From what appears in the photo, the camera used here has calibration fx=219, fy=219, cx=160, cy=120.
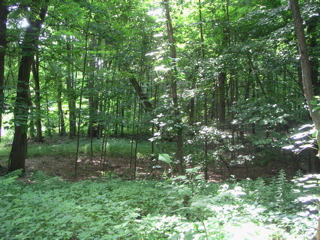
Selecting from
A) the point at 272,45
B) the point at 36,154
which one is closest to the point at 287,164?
the point at 272,45

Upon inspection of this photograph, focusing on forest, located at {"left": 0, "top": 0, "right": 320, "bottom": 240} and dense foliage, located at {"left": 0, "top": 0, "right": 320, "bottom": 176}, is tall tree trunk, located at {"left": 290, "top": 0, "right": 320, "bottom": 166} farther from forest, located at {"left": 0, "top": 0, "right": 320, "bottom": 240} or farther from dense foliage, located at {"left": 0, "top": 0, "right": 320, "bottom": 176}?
dense foliage, located at {"left": 0, "top": 0, "right": 320, "bottom": 176}

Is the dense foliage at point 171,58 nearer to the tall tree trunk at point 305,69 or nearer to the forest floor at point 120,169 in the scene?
the forest floor at point 120,169

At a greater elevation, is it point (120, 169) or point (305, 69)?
point (305, 69)

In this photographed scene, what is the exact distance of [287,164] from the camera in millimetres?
12695

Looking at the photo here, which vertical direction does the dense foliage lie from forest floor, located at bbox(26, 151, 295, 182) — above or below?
above

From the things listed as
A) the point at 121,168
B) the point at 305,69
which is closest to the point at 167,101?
the point at 305,69

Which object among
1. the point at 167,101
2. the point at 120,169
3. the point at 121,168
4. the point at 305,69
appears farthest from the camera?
the point at 121,168

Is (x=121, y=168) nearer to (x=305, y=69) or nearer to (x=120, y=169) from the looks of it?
(x=120, y=169)

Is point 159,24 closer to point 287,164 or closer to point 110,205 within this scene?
point 110,205

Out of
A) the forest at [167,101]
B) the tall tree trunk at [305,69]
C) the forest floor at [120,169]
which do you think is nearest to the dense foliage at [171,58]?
the forest at [167,101]

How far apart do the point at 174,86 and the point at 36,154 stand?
11040 millimetres

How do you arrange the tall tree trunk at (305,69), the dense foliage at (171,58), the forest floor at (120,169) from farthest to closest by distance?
the forest floor at (120,169) < the dense foliage at (171,58) < the tall tree trunk at (305,69)

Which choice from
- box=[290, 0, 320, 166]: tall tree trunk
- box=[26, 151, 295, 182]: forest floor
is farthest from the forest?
box=[26, 151, 295, 182]: forest floor

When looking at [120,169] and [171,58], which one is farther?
[120,169]
